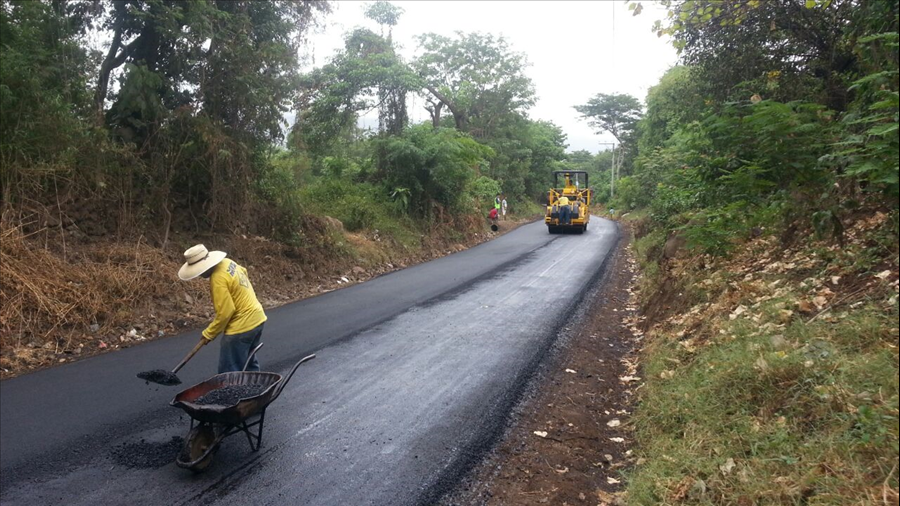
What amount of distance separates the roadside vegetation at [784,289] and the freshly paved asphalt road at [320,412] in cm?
165

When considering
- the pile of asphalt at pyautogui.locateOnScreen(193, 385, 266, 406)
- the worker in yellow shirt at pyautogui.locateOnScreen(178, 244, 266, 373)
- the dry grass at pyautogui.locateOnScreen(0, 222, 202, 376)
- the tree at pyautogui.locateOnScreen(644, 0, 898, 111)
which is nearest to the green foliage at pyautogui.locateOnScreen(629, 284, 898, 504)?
the pile of asphalt at pyautogui.locateOnScreen(193, 385, 266, 406)

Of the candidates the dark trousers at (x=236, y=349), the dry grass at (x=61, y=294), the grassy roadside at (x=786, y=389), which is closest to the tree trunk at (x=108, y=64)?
the dry grass at (x=61, y=294)

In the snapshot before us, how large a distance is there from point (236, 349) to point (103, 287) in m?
4.89

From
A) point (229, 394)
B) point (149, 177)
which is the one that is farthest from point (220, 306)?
point (149, 177)

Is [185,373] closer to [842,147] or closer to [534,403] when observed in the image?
[534,403]

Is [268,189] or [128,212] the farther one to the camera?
[268,189]

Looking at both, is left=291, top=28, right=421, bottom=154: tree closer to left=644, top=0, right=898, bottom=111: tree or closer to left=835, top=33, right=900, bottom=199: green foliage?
left=644, top=0, right=898, bottom=111: tree

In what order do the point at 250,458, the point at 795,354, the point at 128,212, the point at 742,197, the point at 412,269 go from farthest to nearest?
the point at 412,269 → the point at 128,212 → the point at 742,197 → the point at 250,458 → the point at 795,354

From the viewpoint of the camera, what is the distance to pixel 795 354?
14.4ft

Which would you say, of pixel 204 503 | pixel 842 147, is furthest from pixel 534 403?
pixel 842 147

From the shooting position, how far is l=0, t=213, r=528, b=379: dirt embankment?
315 inches

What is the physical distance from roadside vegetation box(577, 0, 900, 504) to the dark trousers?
Result: 3.79 meters

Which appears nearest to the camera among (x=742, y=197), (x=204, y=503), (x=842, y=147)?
(x=204, y=503)

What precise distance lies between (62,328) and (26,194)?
2634mm
